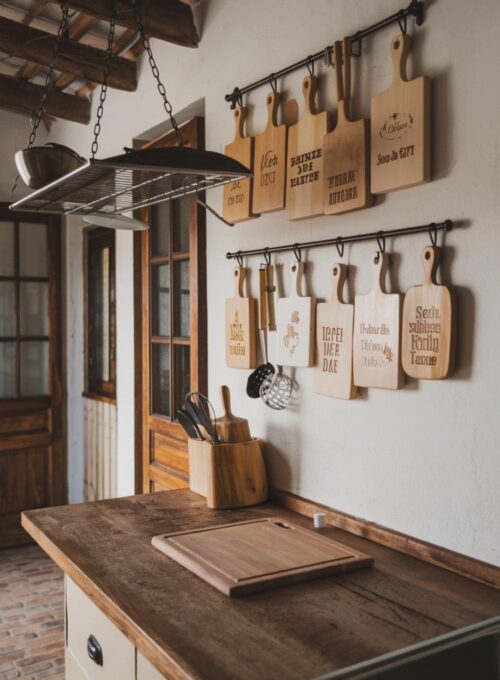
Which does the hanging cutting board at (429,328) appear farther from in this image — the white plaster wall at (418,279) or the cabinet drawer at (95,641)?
the cabinet drawer at (95,641)

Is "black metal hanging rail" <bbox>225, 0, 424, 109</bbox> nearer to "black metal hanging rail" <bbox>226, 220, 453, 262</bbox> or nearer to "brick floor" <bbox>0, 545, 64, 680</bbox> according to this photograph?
→ "black metal hanging rail" <bbox>226, 220, 453, 262</bbox>

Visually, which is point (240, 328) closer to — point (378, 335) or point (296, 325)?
point (296, 325)

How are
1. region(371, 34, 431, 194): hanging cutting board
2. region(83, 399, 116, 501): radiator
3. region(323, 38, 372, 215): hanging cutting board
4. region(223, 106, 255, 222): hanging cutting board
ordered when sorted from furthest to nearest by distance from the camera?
region(83, 399, 116, 501): radiator
region(223, 106, 255, 222): hanging cutting board
region(323, 38, 372, 215): hanging cutting board
region(371, 34, 431, 194): hanging cutting board

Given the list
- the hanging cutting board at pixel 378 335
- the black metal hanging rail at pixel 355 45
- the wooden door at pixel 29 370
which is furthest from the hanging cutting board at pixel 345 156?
the wooden door at pixel 29 370

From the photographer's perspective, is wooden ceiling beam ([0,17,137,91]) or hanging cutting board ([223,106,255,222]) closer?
hanging cutting board ([223,106,255,222])

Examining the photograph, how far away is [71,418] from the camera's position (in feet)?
14.9

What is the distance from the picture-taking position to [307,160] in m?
1.95

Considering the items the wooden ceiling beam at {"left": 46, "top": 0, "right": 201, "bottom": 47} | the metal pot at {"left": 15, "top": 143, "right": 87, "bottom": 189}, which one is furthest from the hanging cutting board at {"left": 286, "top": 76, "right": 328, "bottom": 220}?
the wooden ceiling beam at {"left": 46, "top": 0, "right": 201, "bottom": 47}

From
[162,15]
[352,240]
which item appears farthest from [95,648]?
[162,15]

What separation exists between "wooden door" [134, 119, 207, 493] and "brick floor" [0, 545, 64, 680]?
2.53 feet

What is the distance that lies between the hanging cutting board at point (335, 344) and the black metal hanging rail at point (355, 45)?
0.58 meters

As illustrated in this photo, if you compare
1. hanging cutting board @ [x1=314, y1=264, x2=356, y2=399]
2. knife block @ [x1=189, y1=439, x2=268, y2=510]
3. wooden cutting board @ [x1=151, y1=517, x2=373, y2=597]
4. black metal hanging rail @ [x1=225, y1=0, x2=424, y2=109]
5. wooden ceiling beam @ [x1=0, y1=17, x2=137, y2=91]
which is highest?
wooden ceiling beam @ [x1=0, y1=17, x2=137, y2=91]

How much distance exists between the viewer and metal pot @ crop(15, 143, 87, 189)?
6.29 ft

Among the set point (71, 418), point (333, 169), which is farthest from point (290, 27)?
point (71, 418)
